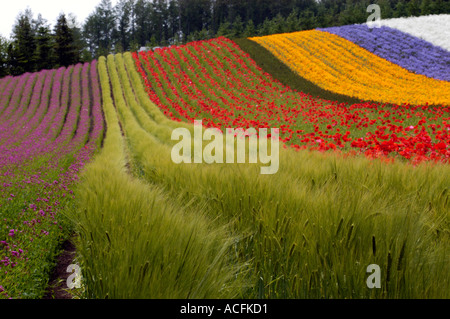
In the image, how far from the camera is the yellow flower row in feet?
55.3

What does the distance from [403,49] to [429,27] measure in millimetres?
7700

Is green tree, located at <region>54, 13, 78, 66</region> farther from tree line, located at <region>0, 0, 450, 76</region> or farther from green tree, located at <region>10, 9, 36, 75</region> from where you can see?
tree line, located at <region>0, 0, 450, 76</region>

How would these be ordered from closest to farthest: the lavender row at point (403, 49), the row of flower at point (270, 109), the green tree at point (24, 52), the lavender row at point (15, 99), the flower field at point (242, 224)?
the flower field at point (242, 224)
the row of flower at point (270, 109)
the lavender row at point (15, 99)
the lavender row at point (403, 49)
the green tree at point (24, 52)

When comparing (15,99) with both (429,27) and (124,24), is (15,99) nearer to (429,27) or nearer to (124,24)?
(429,27)

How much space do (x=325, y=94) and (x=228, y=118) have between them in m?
6.19

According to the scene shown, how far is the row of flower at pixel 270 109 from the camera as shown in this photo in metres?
6.39

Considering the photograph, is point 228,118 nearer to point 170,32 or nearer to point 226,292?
A: point 226,292

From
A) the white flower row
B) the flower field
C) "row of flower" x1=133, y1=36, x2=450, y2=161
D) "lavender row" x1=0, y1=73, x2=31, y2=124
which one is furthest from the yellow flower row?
"lavender row" x1=0, y1=73, x2=31, y2=124

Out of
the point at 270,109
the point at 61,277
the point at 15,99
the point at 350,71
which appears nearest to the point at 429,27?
the point at 350,71

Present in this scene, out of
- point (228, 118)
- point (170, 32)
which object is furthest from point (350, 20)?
point (170, 32)

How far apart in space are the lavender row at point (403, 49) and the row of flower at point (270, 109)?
11201 mm

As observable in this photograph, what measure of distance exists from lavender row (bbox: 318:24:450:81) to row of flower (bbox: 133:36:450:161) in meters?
11.2

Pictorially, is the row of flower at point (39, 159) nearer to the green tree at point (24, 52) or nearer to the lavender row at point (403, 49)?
the green tree at point (24, 52)

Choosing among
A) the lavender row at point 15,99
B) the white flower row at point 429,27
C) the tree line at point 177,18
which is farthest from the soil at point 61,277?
the tree line at point 177,18
